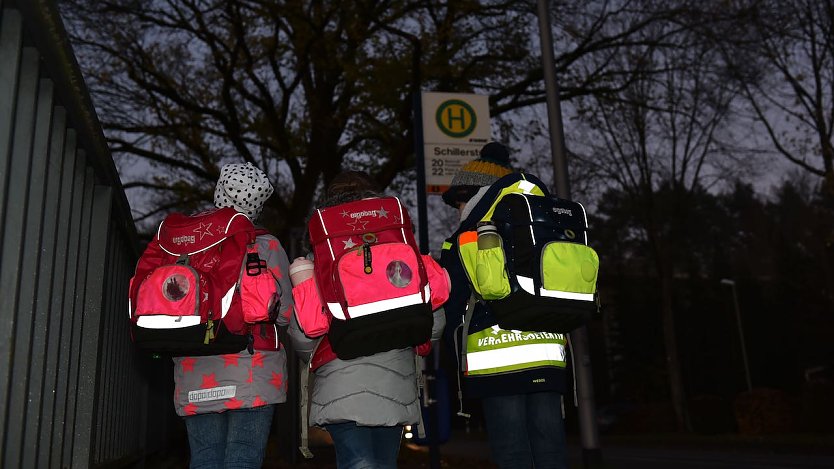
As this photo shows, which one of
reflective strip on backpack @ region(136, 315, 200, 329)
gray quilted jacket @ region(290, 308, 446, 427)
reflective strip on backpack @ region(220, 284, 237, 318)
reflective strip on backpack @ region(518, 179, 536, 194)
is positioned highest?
reflective strip on backpack @ region(518, 179, 536, 194)

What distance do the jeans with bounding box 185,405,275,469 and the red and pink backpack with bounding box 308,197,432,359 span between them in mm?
525

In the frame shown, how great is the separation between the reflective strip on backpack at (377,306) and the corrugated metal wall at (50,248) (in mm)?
1013

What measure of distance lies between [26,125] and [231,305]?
1159mm

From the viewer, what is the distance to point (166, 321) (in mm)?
3148

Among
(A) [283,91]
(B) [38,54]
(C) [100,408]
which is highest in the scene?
(A) [283,91]

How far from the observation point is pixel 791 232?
158 feet

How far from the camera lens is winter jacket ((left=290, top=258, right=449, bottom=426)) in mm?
3043

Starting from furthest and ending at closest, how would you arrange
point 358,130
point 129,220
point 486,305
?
1. point 358,130
2. point 129,220
3. point 486,305

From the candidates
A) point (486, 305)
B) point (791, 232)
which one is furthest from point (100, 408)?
point (791, 232)

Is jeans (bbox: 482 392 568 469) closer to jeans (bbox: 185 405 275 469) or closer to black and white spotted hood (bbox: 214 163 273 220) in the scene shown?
jeans (bbox: 185 405 275 469)

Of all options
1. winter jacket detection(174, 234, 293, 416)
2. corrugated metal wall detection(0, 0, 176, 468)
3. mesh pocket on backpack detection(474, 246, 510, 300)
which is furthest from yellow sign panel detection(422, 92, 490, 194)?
winter jacket detection(174, 234, 293, 416)

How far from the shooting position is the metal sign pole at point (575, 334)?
29.1 ft

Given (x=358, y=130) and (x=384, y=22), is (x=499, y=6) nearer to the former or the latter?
(x=384, y=22)

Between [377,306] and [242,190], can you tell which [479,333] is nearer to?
[377,306]
